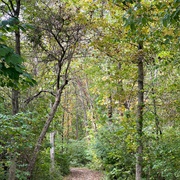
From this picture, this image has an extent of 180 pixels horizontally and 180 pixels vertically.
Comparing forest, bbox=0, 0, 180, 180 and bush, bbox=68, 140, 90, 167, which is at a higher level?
forest, bbox=0, 0, 180, 180

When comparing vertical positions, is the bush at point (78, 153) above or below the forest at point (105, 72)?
below

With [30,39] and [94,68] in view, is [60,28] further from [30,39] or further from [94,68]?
[94,68]

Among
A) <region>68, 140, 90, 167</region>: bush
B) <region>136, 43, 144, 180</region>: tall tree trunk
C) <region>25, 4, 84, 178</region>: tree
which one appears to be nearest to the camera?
<region>136, 43, 144, 180</region>: tall tree trunk

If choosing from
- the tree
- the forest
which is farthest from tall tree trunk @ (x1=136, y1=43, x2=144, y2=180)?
the tree

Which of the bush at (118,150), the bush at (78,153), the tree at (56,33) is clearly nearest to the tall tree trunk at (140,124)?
the bush at (118,150)

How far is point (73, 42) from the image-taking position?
725 cm

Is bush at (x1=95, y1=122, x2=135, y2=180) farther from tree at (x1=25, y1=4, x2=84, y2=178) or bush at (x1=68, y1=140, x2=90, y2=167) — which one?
bush at (x1=68, y1=140, x2=90, y2=167)

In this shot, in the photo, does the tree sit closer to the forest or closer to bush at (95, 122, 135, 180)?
the forest

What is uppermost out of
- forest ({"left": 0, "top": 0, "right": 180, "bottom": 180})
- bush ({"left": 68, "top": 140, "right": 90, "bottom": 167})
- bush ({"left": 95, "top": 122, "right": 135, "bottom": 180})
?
forest ({"left": 0, "top": 0, "right": 180, "bottom": 180})

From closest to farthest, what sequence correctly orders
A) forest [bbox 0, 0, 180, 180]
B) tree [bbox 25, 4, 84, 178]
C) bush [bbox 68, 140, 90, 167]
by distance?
forest [bbox 0, 0, 180, 180] → tree [bbox 25, 4, 84, 178] → bush [bbox 68, 140, 90, 167]

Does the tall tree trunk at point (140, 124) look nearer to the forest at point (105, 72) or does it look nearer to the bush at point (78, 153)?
the forest at point (105, 72)

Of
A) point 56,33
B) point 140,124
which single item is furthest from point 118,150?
point 56,33

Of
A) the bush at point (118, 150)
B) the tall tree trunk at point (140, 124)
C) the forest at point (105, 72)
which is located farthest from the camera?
the bush at point (118, 150)

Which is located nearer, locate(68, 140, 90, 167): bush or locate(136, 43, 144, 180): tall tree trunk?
locate(136, 43, 144, 180): tall tree trunk
